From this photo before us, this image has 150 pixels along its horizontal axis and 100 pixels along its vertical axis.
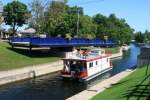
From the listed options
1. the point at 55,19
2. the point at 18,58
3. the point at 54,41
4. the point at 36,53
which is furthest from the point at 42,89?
the point at 55,19

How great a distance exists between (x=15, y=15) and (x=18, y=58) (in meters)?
79.4

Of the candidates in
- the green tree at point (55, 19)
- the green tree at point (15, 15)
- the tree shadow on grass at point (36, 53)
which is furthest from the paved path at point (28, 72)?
the green tree at point (15, 15)

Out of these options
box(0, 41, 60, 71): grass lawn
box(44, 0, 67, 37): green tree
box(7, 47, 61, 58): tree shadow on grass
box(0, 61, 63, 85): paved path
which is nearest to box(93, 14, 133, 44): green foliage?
box(44, 0, 67, 37): green tree

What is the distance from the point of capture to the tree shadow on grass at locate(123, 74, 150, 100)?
23606mm

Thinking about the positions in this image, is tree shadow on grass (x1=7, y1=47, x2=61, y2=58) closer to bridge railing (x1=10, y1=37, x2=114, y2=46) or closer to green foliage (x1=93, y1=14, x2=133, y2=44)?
bridge railing (x1=10, y1=37, x2=114, y2=46)

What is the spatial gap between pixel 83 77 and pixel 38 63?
8940mm

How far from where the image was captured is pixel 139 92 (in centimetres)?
2570

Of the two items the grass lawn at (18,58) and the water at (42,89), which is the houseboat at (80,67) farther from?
the grass lawn at (18,58)

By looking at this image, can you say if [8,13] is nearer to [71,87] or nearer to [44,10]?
[44,10]

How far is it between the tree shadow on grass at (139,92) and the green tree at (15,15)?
99.8 meters

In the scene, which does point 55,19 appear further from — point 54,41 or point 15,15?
point 54,41

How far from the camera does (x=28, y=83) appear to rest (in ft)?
142

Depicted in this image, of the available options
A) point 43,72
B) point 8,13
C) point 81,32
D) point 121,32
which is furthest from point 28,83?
point 121,32

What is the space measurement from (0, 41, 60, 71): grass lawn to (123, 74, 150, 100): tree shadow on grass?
21.1m
